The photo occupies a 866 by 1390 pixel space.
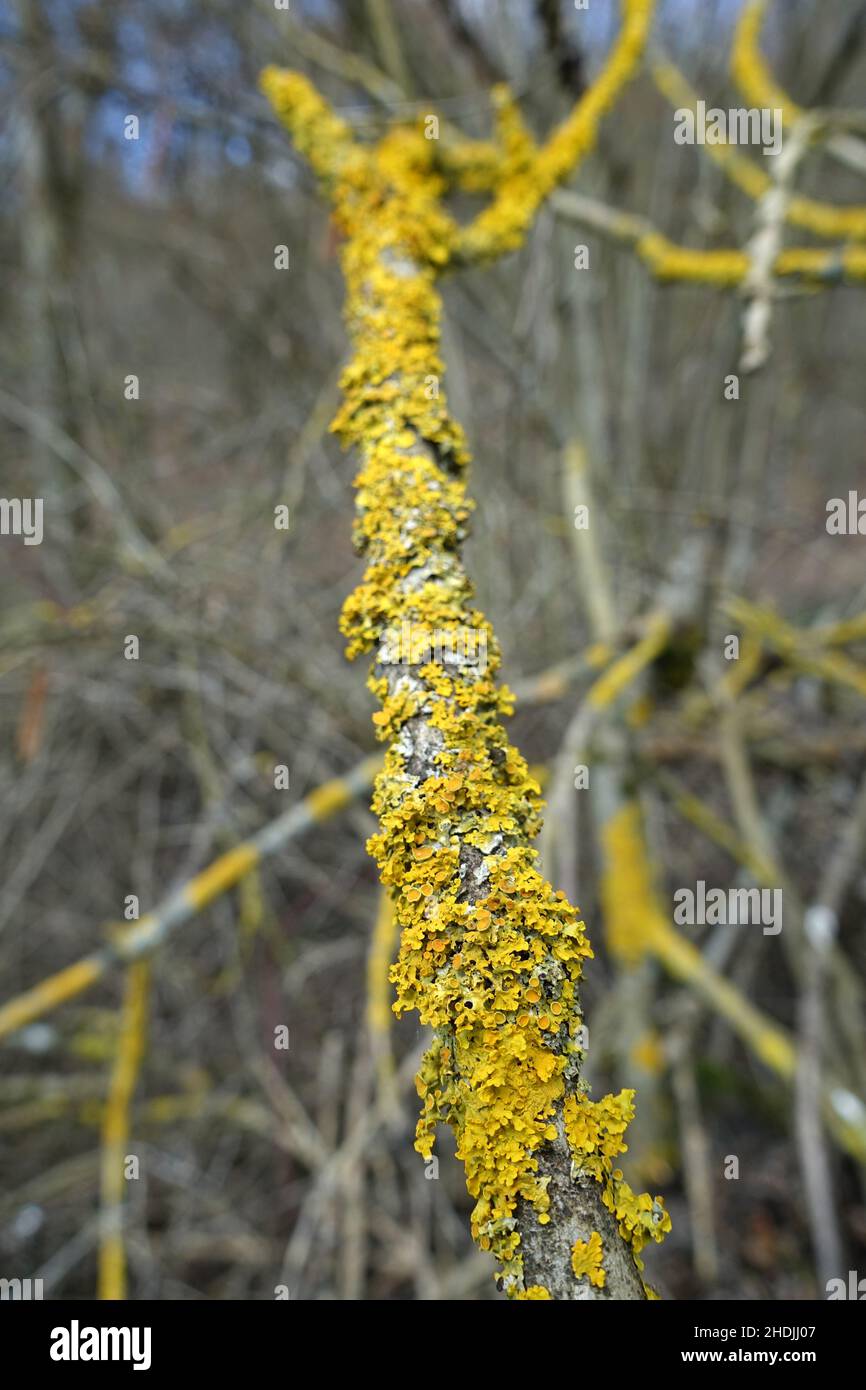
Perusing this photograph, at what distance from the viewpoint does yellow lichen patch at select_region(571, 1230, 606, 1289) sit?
1.40 feet

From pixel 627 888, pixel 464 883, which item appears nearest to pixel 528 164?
pixel 464 883

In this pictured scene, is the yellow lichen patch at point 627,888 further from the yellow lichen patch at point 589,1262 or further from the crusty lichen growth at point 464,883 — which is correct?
the yellow lichen patch at point 589,1262

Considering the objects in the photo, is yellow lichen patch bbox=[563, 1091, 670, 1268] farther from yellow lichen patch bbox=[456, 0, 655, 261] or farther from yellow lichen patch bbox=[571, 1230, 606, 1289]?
yellow lichen patch bbox=[456, 0, 655, 261]

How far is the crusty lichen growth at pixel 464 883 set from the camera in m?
0.46

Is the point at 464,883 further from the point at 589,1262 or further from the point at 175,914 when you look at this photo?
the point at 175,914

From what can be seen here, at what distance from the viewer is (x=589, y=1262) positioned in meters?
0.43

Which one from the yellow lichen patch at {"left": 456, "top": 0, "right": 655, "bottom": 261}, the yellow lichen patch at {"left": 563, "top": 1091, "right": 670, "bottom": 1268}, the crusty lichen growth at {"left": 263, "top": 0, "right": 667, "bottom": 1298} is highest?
the yellow lichen patch at {"left": 456, "top": 0, "right": 655, "bottom": 261}

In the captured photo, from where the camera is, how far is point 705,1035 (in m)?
2.64

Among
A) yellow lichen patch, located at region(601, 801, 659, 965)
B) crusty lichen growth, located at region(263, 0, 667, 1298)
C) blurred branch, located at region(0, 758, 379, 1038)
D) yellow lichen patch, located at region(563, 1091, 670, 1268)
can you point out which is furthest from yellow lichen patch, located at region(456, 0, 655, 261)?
yellow lichen patch, located at region(601, 801, 659, 965)

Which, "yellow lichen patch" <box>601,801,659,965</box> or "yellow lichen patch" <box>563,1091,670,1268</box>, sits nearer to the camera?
"yellow lichen patch" <box>563,1091,670,1268</box>

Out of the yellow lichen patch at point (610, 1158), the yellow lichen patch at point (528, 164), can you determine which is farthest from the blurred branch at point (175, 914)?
the yellow lichen patch at point (610, 1158)

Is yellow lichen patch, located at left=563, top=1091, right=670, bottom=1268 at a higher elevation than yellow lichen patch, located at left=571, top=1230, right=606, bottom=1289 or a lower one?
higher

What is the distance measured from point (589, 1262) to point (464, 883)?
0.19 meters
